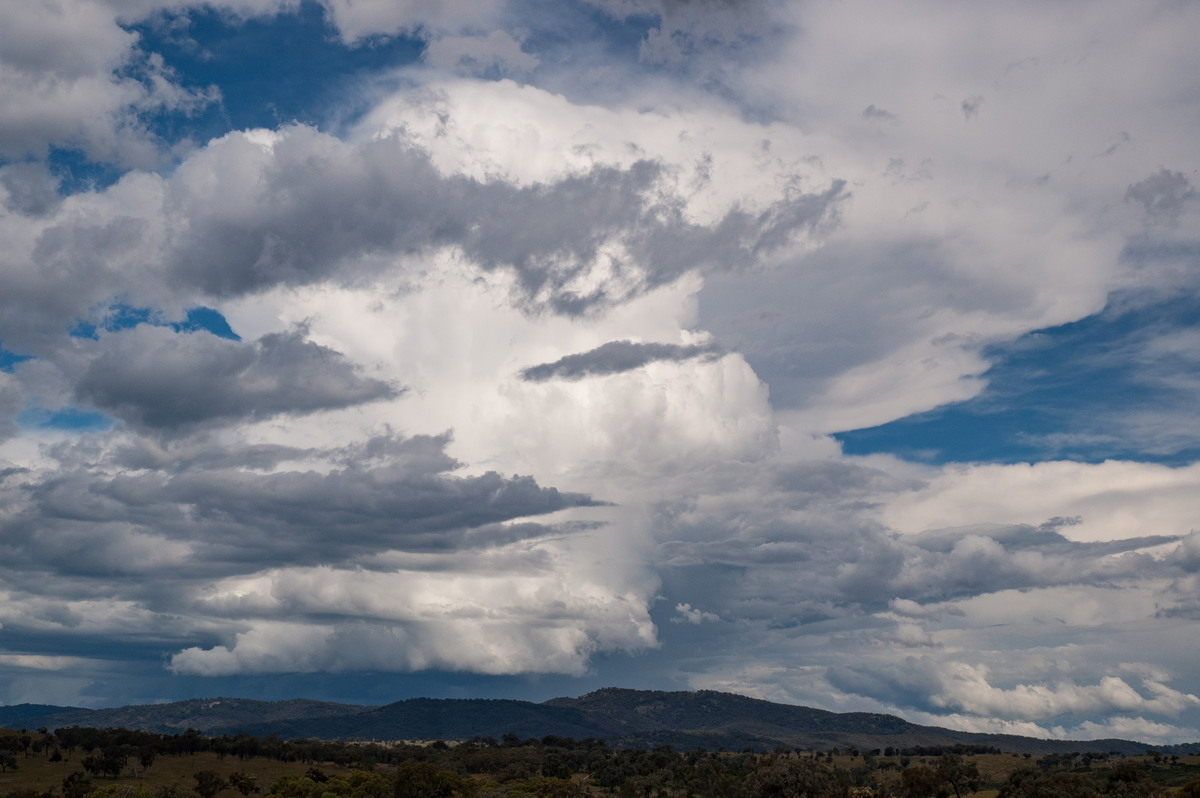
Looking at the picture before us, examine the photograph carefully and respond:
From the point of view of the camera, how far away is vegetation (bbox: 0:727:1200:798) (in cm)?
11519

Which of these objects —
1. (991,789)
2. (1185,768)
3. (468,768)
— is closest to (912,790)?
(991,789)

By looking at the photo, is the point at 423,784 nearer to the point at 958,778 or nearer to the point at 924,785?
the point at 924,785

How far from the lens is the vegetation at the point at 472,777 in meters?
115

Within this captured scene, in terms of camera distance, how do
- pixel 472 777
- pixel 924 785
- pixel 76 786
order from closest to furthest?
pixel 76 786, pixel 924 785, pixel 472 777

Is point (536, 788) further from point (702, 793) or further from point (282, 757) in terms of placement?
point (282, 757)

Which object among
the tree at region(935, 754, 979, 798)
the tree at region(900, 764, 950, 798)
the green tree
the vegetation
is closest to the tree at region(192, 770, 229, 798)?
the vegetation

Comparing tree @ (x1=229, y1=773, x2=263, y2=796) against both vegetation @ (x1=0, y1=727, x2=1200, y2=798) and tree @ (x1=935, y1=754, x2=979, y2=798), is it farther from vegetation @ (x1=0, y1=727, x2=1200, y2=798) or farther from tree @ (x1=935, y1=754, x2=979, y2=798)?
tree @ (x1=935, y1=754, x2=979, y2=798)

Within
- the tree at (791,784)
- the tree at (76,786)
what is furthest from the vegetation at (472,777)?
the tree at (76,786)

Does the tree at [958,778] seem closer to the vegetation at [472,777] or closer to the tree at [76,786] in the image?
the vegetation at [472,777]

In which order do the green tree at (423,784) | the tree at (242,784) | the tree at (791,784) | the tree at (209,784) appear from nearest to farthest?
the tree at (791,784) → the green tree at (423,784) → the tree at (209,784) → the tree at (242,784)

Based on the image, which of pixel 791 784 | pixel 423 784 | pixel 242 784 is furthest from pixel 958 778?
pixel 242 784

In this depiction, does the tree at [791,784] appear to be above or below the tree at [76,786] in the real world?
above

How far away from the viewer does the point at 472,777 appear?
6481 inches

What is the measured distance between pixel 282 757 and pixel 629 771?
6829 cm
